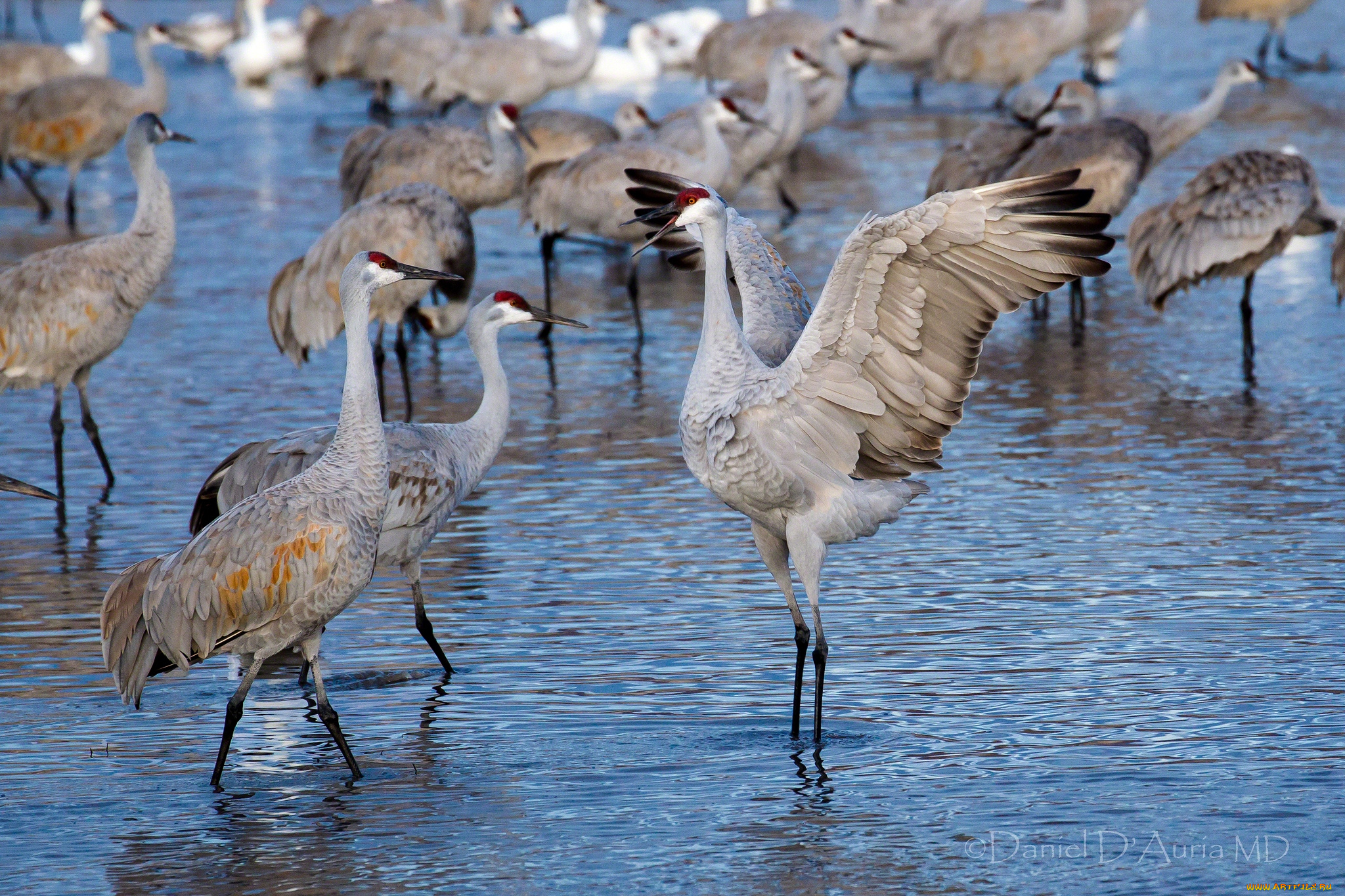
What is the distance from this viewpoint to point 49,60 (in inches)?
893

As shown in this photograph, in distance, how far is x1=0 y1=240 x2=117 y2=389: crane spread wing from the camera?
10.0 meters

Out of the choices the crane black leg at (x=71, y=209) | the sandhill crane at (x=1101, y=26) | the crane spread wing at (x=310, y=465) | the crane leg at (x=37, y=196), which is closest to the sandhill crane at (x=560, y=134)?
the crane black leg at (x=71, y=209)

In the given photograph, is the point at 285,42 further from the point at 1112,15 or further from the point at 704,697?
the point at 704,697

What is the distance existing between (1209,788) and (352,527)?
8.96ft

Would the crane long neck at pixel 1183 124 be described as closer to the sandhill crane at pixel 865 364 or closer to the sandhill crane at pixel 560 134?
the sandhill crane at pixel 560 134

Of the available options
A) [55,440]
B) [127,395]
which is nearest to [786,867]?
[55,440]

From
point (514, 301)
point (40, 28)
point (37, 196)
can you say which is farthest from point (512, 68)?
point (40, 28)

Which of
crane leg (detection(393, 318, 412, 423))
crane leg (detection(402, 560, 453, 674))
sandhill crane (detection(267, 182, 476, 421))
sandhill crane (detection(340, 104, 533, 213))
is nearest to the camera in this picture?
crane leg (detection(402, 560, 453, 674))

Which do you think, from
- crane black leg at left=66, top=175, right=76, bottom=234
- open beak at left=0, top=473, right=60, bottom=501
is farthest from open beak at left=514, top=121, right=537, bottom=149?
open beak at left=0, top=473, right=60, bottom=501

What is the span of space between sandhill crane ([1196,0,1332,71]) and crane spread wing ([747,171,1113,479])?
2035cm

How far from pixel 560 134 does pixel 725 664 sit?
35.7 feet

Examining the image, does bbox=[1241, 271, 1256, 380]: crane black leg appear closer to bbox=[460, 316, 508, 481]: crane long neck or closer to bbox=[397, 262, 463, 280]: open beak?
bbox=[460, 316, 508, 481]: crane long neck

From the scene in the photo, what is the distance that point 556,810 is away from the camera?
5742 millimetres

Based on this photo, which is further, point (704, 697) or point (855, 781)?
point (704, 697)
